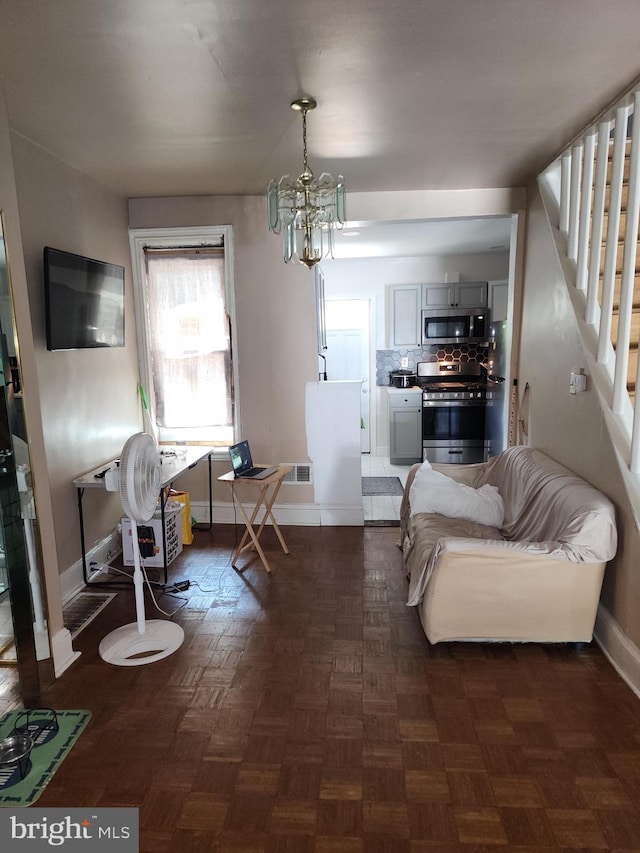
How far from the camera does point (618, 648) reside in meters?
2.60

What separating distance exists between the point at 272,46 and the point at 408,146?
4.55ft

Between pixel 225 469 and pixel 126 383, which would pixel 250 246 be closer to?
pixel 126 383

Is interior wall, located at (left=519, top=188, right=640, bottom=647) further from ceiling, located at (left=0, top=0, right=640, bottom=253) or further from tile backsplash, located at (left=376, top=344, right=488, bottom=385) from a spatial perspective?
tile backsplash, located at (left=376, top=344, right=488, bottom=385)

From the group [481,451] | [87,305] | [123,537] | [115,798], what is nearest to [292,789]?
[115,798]

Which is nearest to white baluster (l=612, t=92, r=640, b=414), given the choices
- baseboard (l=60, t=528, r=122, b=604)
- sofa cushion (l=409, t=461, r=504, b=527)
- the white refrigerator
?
sofa cushion (l=409, t=461, r=504, b=527)

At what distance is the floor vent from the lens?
10.2 feet

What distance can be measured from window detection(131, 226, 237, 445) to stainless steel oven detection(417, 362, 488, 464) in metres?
2.65

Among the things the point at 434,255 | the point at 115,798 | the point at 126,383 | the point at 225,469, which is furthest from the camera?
the point at 434,255

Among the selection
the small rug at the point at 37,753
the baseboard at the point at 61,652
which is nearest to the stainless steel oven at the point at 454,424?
the baseboard at the point at 61,652

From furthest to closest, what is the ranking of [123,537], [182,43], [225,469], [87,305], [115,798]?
[225,469], [123,537], [87,305], [182,43], [115,798]

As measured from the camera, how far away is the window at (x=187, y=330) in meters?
4.46

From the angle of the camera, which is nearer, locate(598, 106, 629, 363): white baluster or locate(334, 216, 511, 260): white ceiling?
locate(598, 106, 629, 363): white baluster

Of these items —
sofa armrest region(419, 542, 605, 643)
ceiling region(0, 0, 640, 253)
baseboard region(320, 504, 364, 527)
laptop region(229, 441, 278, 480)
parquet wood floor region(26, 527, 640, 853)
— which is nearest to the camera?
parquet wood floor region(26, 527, 640, 853)

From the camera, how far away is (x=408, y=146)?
10.6 ft
